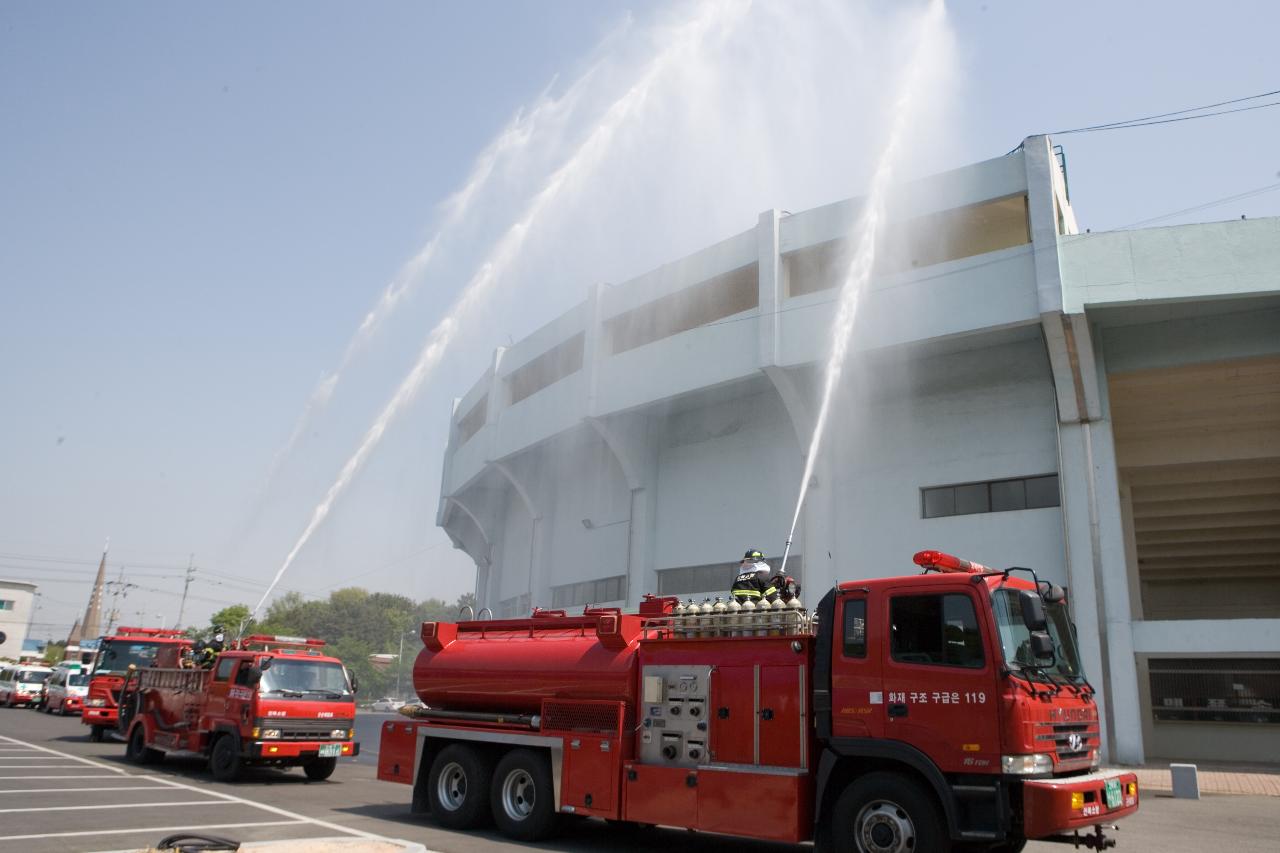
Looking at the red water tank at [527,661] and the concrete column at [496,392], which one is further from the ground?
the concrete column at [496,392]

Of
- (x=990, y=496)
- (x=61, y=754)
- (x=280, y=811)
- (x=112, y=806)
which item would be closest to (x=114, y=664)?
(x=61, y=754)

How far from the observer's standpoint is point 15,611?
93.4 m

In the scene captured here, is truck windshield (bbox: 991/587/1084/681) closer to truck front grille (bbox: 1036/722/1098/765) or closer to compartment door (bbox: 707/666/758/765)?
truck front grille (bbox: 1036/722/1098/765)

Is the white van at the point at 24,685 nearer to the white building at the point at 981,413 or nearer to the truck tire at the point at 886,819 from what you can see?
the white building at the point at 981,413

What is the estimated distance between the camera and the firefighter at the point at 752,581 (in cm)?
946

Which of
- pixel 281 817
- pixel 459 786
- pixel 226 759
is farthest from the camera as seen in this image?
pixel 226 759

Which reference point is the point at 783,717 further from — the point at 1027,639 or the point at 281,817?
the point at 281,817

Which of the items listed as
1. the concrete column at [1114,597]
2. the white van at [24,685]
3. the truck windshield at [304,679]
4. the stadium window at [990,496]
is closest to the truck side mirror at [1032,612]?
the truck windshield at [304,679]

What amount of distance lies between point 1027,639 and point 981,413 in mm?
16762

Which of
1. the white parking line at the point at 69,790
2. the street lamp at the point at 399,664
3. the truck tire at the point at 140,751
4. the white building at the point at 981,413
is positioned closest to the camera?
the white parking line at the point at 69,790

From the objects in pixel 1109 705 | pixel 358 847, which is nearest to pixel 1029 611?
pixel 358 847

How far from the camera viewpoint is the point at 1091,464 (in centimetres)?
2072

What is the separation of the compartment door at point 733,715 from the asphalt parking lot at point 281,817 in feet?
6.89

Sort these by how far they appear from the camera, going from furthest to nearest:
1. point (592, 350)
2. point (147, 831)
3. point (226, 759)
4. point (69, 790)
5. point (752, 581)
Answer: point (592, 350)
point (226, 759)
point (69, 790)
point (752, 581)
point (147, 831)
